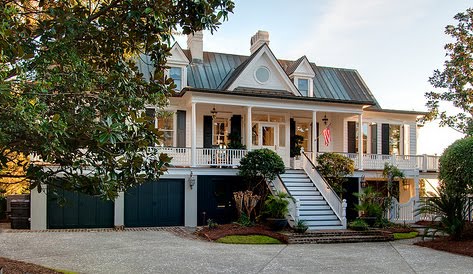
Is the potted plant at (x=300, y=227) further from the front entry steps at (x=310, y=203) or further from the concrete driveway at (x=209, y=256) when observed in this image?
the concrete driveway at (x=209, y=256)

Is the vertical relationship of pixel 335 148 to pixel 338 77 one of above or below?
below

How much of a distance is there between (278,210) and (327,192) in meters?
2.80

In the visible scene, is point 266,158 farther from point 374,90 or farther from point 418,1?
point 374,90

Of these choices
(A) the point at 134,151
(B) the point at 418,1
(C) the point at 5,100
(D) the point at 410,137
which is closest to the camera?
(C) the point at 5,100

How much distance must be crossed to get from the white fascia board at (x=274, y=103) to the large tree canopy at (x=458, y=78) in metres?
5.33

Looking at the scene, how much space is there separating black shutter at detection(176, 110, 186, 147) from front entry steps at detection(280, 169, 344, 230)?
15.2ft

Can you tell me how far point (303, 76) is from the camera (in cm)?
2169

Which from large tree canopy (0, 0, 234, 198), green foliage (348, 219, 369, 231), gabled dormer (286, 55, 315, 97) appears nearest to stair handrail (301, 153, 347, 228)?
green foliage (348, 219, 369, 231)

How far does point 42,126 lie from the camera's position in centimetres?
494

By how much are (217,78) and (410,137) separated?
35.4 ft

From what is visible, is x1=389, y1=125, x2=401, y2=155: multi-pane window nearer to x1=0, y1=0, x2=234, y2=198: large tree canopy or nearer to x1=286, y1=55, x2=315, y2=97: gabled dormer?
x1=286, y1=55, x2=315, y2=97: gabled dormer

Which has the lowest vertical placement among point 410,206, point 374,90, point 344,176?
point 410,206

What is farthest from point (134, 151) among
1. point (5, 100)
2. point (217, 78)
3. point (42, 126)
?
point (217, 78)

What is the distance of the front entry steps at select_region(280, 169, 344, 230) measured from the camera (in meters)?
15.7
